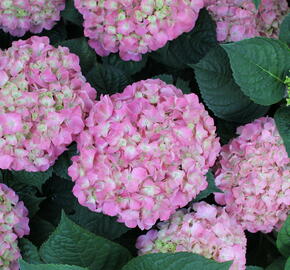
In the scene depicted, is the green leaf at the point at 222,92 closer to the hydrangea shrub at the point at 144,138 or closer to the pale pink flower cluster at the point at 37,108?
the hydrangea shrub at the point at 144,138

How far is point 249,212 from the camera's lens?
1.33 meters

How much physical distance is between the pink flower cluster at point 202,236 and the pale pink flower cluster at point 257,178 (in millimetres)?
44

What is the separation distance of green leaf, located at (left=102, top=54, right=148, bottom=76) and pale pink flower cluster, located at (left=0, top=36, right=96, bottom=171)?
28 cm

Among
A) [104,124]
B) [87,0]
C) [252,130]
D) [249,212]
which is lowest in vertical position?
[249,212]

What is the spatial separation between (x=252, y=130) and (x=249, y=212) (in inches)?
7.3

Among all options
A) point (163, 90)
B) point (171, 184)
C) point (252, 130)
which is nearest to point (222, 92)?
point (252, 130)

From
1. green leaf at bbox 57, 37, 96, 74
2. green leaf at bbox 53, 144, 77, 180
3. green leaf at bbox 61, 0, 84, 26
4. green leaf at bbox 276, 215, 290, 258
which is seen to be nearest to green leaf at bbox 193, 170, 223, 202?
green leaf at bbox 276, 215, 290, 258

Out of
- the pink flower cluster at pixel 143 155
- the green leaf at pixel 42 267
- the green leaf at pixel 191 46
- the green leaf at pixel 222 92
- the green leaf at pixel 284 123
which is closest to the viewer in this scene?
the green leaf at pixel 42 267

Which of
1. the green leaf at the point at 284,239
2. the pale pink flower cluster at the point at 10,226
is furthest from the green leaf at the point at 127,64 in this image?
the green leaf at the point at 284,239

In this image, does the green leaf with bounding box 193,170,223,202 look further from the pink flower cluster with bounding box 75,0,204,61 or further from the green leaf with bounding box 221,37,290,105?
the pink flower cluster with bounding box 75,0,204,61

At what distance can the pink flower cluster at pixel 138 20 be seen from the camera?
1.33 m

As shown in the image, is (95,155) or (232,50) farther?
(232,50)

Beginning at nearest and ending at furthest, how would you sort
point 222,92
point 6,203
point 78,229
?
point 78,229
point 6,203
point 222,92

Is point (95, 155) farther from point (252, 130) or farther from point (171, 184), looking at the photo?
point (252, 130)
